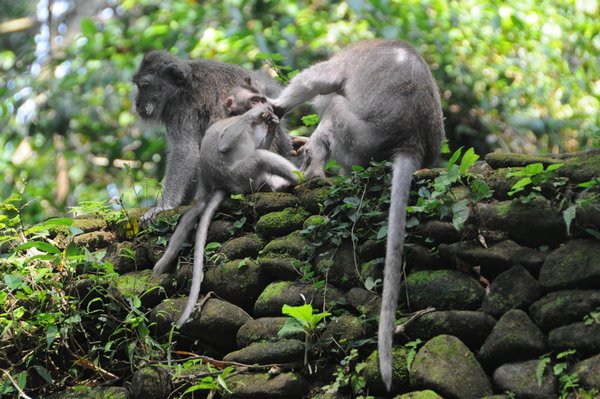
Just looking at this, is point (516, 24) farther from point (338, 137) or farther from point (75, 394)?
point (75, 394)

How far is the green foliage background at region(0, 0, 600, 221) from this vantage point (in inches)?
403

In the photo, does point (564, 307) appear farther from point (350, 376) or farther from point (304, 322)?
point (304, 322)

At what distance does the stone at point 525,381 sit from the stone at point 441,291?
1.54 feet

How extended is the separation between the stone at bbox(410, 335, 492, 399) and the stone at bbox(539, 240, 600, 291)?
0.58 metres

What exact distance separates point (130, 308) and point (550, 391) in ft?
9.68

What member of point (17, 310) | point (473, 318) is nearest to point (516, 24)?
point (473, 318)

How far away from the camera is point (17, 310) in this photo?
Result: 526 cm

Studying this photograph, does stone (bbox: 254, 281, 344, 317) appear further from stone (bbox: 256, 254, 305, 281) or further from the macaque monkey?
the macaque monkey

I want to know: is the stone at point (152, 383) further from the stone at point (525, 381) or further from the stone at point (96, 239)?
the stone at point (525, 381)

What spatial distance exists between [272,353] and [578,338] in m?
1.77

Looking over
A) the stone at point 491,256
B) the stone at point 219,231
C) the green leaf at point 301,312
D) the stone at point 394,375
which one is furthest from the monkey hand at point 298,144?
the stone at point 394,375

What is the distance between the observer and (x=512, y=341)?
12.6 feet

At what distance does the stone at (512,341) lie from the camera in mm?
3811

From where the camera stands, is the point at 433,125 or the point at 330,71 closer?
the point at 433,125
